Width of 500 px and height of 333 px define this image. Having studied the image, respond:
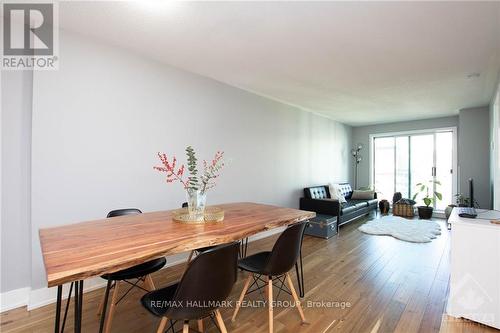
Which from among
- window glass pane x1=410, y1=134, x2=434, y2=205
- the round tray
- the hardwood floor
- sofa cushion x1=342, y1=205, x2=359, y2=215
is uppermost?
window glass pane x1=410, y1=134, x2=434, y2=205

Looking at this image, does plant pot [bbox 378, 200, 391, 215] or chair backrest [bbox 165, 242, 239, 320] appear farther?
plant pot [bbox 378, 200, 391, 215]

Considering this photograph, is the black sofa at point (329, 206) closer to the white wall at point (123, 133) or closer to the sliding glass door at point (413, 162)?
the white wall at point (123, 133)

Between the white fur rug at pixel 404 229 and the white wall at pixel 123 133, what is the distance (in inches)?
91.0

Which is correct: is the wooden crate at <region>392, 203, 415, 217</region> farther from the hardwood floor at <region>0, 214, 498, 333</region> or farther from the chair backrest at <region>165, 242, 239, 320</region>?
the chair backrest at <region>165, 242, 239, 320</region>

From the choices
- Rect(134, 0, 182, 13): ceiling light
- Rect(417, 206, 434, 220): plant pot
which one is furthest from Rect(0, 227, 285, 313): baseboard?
Rect(417, 206, 434, 220): plant pot

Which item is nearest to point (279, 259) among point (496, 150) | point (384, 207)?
point (496, 150)

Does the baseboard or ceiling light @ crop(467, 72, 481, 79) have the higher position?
ceiling light @ crop(467, 72, 481, 79)

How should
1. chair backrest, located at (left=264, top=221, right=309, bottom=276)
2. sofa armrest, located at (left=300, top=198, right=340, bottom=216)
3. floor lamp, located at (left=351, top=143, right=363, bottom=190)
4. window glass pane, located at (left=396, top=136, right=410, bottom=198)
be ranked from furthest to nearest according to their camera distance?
1. floor lamp, located at (left=351, top=143, right=363, bottom=190)
2. window glass pane, located at (left=396, top=136, right=410, bottom=198)
3. sofa armrest, located at (left=300, top=198, right=340, bottom=216)
4. chair backrest, located at (left=264, top=221, right=309, bottom=276)

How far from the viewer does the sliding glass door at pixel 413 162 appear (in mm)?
6285

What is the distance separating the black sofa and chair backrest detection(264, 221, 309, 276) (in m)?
3.13

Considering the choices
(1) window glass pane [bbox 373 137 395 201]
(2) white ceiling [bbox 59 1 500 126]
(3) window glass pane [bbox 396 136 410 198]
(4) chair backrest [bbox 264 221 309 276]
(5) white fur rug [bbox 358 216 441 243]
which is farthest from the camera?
(1) window glass pane [bbox 373 137 395 201]

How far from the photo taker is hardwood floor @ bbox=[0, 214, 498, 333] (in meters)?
1.97

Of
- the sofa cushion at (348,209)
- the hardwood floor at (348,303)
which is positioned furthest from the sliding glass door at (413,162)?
the hardwood floor at (348,303)

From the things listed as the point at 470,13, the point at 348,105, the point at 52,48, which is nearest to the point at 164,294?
the point at 52,48
